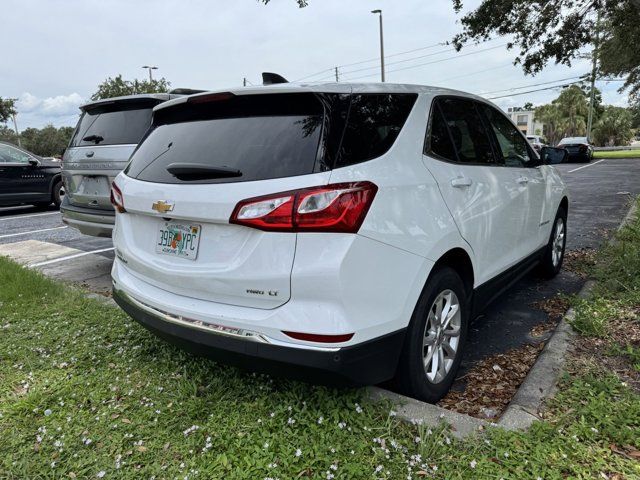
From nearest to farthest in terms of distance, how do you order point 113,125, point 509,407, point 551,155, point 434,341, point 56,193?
point 509,407 < point 434,341 < point 551,155 < point 113,125 < point 56,193

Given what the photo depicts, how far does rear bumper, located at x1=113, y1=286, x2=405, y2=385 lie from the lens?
2061 mm

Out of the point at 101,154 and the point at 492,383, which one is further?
the point at 101,154

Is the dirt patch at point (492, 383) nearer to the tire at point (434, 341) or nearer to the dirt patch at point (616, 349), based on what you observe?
the tire at point (434, 341)

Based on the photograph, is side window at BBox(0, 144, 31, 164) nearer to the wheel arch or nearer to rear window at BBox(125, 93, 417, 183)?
rear window at BBox(125, 93, 417, 183)

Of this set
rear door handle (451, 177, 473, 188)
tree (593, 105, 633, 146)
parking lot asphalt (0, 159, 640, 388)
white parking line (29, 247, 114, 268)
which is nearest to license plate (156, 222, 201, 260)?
rear door handle (451, 177, 473, 188)

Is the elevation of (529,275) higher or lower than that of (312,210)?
lower

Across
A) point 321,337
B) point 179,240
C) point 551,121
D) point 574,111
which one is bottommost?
point 321,337

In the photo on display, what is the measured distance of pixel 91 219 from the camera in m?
5.09

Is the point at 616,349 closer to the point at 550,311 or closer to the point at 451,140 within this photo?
the point at 550,311

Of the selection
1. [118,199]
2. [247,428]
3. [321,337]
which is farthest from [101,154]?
[321,337]

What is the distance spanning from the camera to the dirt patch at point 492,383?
8.98 ft

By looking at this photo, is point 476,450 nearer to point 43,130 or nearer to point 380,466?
point 380,466

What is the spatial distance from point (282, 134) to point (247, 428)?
1470mm

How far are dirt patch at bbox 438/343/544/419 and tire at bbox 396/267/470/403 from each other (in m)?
0.12
